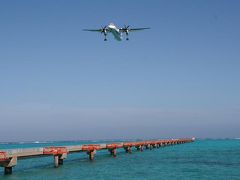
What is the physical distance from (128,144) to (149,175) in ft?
201

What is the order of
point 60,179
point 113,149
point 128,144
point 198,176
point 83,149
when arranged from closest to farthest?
point 60,179 → point 198,176 → point 83,149 → point 113,149 → point 128,144

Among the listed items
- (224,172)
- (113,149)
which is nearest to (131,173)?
(224,172)

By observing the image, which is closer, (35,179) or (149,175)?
(35,179)

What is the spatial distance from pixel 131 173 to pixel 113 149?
43913 mm

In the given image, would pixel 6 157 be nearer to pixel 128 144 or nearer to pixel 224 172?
pixel 224 172

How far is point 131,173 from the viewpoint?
52656 mm

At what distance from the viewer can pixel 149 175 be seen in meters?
50.4

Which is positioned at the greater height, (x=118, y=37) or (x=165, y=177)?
(x=118, y=37)

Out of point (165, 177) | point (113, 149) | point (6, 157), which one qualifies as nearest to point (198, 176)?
point (165, 177)

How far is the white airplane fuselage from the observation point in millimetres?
53281

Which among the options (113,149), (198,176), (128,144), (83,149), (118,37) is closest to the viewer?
(198,176)

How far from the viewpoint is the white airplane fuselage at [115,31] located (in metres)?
53.3

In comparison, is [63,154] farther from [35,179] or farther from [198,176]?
[198,176]

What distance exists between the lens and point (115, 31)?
5344 centimetres
